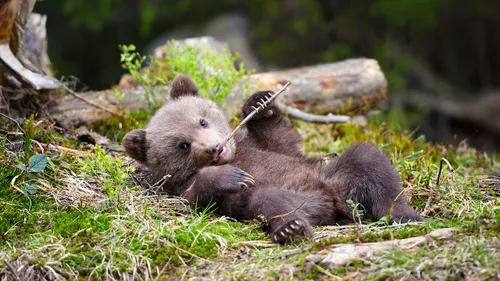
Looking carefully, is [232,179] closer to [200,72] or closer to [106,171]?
[106,171]

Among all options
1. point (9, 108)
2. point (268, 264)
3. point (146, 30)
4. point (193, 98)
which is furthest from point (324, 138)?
point (146, 30)

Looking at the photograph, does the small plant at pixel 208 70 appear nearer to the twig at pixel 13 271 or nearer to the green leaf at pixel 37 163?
the green leaf at pixel 37 163

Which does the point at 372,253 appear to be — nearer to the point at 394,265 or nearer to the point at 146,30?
the point at 394,265

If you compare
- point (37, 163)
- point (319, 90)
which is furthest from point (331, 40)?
point (37, 163)

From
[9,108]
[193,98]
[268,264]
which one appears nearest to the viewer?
[268,264]

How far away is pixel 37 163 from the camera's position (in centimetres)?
472

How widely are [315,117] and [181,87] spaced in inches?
82.7

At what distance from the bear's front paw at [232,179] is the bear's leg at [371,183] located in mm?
658

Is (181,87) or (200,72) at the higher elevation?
(181,87)

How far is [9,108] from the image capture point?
→ 6211mm

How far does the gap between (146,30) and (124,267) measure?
8199mm

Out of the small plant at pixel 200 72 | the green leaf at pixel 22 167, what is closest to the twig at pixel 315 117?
the small plant at pixel 200 72

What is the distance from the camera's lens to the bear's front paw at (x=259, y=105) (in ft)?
17.6

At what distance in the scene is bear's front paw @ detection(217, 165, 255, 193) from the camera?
4.54 m
